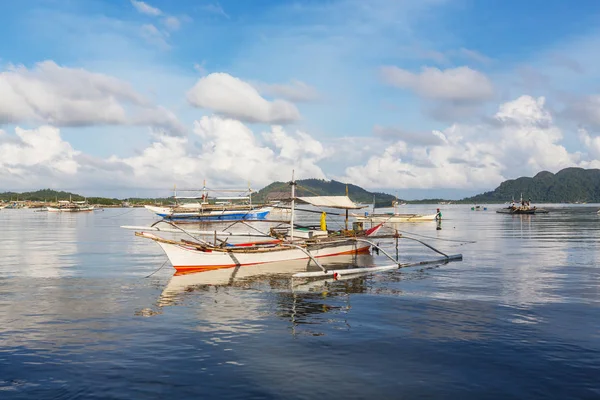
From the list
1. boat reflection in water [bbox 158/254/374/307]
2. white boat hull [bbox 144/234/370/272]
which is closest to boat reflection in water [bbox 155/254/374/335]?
boat reflection in water [bbox 158/254/374/307]

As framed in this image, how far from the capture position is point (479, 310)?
764 inches

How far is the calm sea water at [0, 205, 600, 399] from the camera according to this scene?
11602 mm

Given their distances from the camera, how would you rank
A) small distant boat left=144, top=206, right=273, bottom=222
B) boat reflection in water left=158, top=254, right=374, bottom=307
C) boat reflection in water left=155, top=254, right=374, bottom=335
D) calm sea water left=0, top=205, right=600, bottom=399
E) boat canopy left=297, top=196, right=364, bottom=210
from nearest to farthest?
calm sea water left=0, top=205, right=600, bottom=399
boat reflection in water left=155, top=254, right=374, bottom=335
boat reflection in water left=158, top=254, right=374, bottom=307
boat canopy left=297, top=196, right=364, bottom=210
small distant boat left=144, top=206, right=273, bottom=222

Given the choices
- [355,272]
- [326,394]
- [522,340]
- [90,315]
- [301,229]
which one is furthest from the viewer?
[301,229]

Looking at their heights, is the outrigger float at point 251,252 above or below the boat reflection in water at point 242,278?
above

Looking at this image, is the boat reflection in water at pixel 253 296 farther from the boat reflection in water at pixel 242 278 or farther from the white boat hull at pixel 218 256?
the white boat hull at pixel 218 256

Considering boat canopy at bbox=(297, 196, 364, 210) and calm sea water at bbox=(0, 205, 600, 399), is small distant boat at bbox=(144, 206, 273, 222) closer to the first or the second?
boat canopy at bbox=(297, 196, 364, 210)

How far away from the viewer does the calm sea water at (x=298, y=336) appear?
11.6 m

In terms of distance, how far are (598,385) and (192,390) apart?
9.67 metres

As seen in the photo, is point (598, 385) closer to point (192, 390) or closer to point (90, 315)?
point (192, 390)

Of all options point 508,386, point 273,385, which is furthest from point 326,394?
point 508,386

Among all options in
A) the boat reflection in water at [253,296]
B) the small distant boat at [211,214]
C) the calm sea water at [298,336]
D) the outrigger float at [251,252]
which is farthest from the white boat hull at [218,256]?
the small distant boat at [211,214]

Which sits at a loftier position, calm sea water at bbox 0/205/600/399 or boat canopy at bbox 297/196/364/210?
boat canopy at bbox 297/196/364/210

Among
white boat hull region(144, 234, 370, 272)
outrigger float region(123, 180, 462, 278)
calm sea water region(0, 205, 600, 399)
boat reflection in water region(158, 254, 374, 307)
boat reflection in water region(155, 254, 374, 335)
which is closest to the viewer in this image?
calm sea water region(0, 205, 600, 399)
